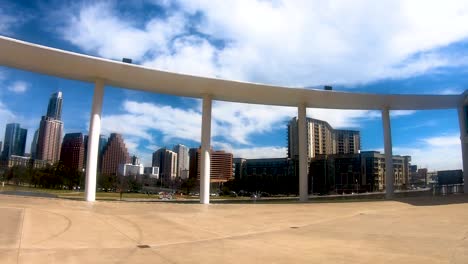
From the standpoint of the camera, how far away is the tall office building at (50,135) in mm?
61531

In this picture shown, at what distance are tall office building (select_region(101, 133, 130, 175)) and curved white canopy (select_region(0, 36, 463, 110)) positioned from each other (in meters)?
74.6

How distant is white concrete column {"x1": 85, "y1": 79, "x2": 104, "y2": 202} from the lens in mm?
17797

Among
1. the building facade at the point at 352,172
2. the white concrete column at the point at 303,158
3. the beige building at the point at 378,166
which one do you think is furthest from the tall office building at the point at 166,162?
the white concrete column at the point at 303,158

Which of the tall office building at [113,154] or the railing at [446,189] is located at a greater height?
the tall office building at [113,154]

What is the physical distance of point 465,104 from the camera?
83.1 feet

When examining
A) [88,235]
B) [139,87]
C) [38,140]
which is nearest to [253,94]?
[139,87]

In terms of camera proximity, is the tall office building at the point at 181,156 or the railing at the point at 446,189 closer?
the railing at the point at 446,189

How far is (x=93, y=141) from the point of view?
709 inches

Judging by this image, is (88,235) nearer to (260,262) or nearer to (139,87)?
(260,262)

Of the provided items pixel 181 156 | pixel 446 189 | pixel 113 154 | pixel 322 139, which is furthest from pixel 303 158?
pixel 181 156

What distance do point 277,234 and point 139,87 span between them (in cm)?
1365

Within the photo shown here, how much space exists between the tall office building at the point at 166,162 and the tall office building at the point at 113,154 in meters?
21.7

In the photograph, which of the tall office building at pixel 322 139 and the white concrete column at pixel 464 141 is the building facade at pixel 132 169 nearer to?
the tall office building at pixel 322 139

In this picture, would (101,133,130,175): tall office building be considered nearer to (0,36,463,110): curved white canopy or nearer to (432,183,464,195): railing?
(0,36,463,110): curved white canopy
